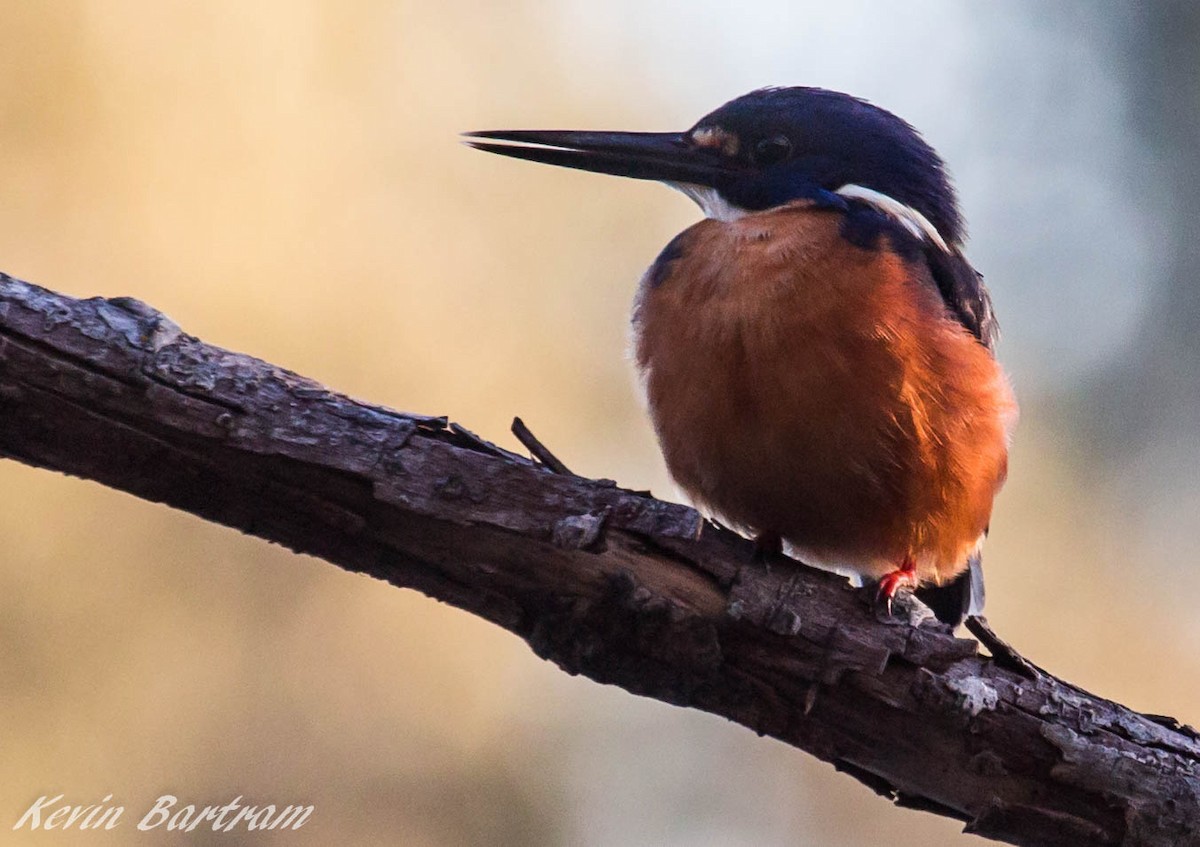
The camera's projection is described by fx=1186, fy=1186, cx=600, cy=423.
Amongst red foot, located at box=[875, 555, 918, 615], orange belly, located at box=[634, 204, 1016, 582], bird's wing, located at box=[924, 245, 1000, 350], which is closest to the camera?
red foot, located at box=[875, 555, 918, 615]

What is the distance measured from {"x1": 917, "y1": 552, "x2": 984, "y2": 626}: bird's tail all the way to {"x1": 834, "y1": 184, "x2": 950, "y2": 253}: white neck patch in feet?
4.11

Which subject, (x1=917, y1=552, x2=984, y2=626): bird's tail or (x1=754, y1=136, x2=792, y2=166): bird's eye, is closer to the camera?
(x1=754, y1=136, x2=792, y2=166): bird's eye

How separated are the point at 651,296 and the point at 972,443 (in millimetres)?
1145

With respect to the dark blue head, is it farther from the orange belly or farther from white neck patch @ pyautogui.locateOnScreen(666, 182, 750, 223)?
the orange belly

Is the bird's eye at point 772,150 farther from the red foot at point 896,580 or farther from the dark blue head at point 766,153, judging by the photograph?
the red foot at point 896,580

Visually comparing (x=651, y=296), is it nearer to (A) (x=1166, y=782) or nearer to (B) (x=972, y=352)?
(B) (x=972, y=352)

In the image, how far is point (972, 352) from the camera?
387cm

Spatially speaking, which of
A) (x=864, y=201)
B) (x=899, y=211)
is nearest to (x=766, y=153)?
(x=864, y=201)

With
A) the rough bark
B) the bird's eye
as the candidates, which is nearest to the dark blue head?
the bird's eye

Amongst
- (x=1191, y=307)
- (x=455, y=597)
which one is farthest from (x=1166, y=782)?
(x=1191, y=307)

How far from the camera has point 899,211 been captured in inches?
166

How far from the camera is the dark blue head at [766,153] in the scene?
421 centimetres

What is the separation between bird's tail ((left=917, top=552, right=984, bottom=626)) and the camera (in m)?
4.58

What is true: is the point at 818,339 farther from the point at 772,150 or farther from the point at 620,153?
the point at 620,153
